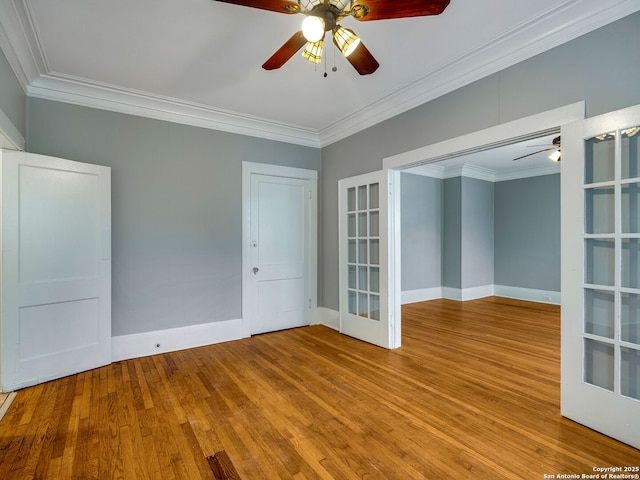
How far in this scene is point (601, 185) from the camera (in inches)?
78.7

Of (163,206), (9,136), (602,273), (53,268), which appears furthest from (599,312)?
(9,136)

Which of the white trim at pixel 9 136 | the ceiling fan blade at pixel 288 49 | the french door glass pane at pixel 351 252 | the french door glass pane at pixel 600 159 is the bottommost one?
the french door glass pane at pixel 351 252

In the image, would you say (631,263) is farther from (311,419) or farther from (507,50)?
(311,419)

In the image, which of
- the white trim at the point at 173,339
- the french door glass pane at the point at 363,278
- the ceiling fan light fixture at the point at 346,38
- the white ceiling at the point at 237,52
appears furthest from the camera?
the french door glass pane at the point at 363,278

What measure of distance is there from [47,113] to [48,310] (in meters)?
1.90

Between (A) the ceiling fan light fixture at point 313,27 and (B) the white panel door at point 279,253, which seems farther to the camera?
(B) the white panel door at point 279,253

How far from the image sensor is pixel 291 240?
452 centimetres

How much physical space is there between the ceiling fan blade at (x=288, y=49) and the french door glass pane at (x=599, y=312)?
2.48 meters

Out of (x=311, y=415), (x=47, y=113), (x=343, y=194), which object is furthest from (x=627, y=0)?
(x=47, y=113)

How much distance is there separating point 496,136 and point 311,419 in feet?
8.65

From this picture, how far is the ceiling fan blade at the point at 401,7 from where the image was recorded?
1.64 metres

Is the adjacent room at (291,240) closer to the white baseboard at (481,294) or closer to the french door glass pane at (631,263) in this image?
the french door glass pane at (631,263)

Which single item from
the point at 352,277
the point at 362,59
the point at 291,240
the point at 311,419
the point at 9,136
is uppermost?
the point at 362,59

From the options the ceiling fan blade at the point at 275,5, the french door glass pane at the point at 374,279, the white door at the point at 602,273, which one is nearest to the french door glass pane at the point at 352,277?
the french door glass pane at the point at 374,279
